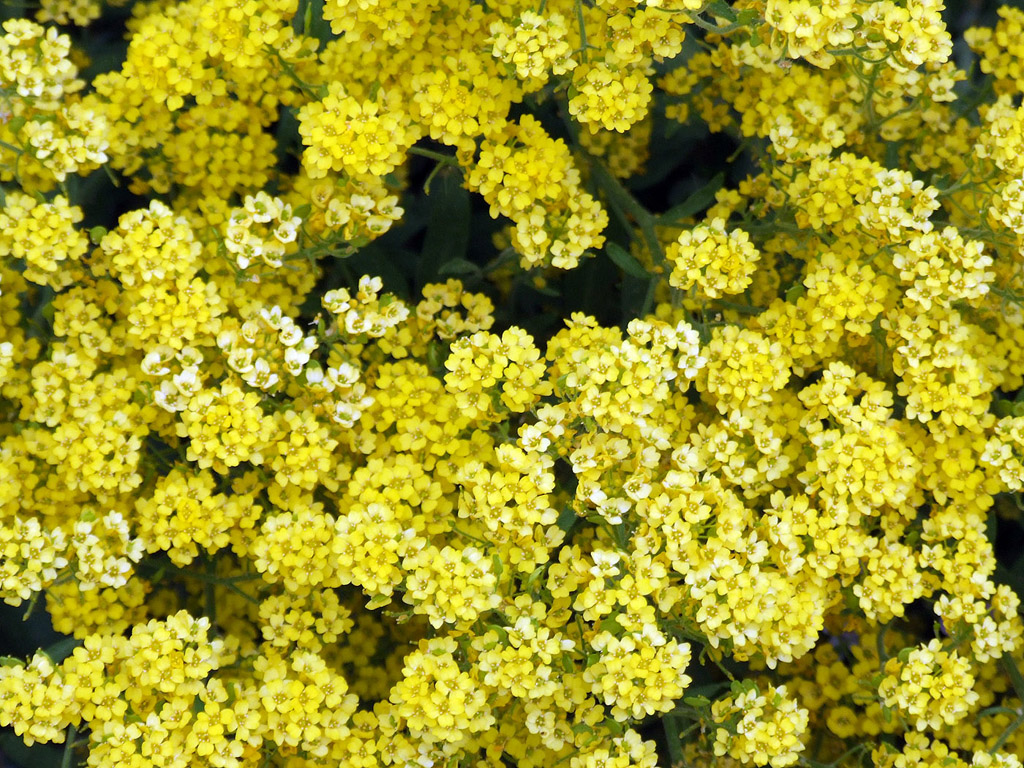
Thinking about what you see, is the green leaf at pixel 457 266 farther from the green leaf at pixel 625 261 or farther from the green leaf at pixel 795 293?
the green leaf at pixel 795 293

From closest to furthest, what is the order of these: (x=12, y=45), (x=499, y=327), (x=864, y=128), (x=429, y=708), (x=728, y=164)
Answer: (x=429, y=708) < (x=12, y=45) < (x=864, y=128) < (x=499, y=327) < (x=728, y=164)

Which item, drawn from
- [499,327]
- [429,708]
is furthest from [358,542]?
[499,327]

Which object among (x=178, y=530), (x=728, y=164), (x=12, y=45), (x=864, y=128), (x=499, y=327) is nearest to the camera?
(x=178, y=530)

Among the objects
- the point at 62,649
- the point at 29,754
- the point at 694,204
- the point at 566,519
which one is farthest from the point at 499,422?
the point at 29,754

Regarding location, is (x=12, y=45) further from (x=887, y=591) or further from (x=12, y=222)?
(x=887, y=591)

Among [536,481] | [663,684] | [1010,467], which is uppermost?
Answer: [1010,467]

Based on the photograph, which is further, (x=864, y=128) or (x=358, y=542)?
(x=864, y=128)

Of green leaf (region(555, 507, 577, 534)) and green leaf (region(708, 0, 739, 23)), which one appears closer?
green leaf (region(708, 0, 739, 23))

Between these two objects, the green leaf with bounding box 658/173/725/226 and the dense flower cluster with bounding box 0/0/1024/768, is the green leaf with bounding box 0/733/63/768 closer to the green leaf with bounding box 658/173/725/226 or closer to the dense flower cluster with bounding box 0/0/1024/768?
the dense flower cluster with bounding box 0/0/1024/768

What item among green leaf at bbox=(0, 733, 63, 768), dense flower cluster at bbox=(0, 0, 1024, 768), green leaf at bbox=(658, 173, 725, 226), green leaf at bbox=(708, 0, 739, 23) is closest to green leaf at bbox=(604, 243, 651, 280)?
dense flower cluster at bbox=(0, 0, 1024, 768)
